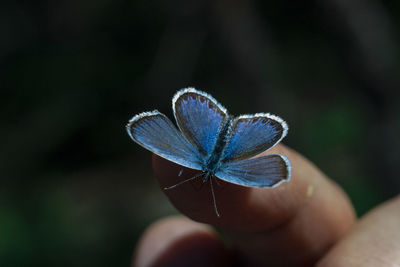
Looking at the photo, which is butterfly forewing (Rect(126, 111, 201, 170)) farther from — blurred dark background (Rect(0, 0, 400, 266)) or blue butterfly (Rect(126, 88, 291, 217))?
blurred dark background (Rect(0, 0, 400, 266))

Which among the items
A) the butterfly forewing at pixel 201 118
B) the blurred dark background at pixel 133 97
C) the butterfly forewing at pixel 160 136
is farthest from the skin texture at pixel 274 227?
the blurred dark background at pixel 133 97

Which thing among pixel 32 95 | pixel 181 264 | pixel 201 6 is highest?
pixel 32 95

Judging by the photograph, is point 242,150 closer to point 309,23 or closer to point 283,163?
point 283,163

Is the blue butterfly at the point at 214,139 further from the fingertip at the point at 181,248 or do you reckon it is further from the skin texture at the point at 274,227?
the fingertip at the point at 181,248

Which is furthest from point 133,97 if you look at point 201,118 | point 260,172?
point 260,172

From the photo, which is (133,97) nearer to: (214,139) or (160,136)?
(214,139)

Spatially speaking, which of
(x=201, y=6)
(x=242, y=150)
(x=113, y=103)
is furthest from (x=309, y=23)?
(x=242, y=150)

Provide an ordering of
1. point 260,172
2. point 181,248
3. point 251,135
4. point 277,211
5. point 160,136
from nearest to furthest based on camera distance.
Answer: point 260,172, point 160,136, point 251,135, point 277,211, point 181,248
